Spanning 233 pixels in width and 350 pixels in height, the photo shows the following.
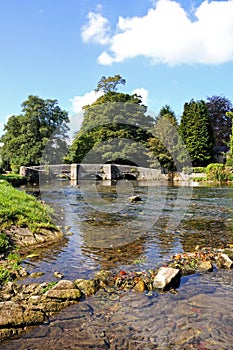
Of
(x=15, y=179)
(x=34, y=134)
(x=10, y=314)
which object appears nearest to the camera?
(x=10, y=314)

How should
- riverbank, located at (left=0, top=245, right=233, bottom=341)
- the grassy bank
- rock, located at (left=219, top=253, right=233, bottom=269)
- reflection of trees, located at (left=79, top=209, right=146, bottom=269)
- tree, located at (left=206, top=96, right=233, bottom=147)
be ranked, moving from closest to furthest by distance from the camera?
riverbank, located at (left=0, top=245, right=233, bottom=341) → the grassy bank → rock, located at (left=219, top=253, right=233, bottom=269) → reflection of trees, located at (left=79, top=209, right=146, bottom=269) → tree, located at (left=206, top=96, right=233, bottom=147)

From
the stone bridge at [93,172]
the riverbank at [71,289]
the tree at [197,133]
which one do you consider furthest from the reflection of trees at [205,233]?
the tree at [197,133]

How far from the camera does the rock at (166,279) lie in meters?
4.96

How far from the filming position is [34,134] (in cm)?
4725

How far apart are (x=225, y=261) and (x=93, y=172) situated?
39037 millimetres

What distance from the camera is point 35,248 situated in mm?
7074

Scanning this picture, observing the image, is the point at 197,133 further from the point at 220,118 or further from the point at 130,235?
the point at 130,235

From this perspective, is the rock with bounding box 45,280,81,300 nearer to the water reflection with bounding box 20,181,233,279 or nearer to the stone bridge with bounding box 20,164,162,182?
the water reflection with bounding box 20,181,233,279

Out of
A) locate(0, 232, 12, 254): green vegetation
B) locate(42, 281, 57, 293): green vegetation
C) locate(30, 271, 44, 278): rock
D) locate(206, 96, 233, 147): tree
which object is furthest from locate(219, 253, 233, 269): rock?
locate(206, 96, 233, 147): tree

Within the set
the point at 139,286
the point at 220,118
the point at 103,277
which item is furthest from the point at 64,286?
the point at 220,118


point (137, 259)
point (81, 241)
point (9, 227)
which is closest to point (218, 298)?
point (137, 259)

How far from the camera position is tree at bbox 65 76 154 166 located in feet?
163

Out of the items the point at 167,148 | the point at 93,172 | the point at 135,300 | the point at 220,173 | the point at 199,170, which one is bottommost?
the point at 135,300

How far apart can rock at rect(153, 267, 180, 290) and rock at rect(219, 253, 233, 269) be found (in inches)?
52.3
